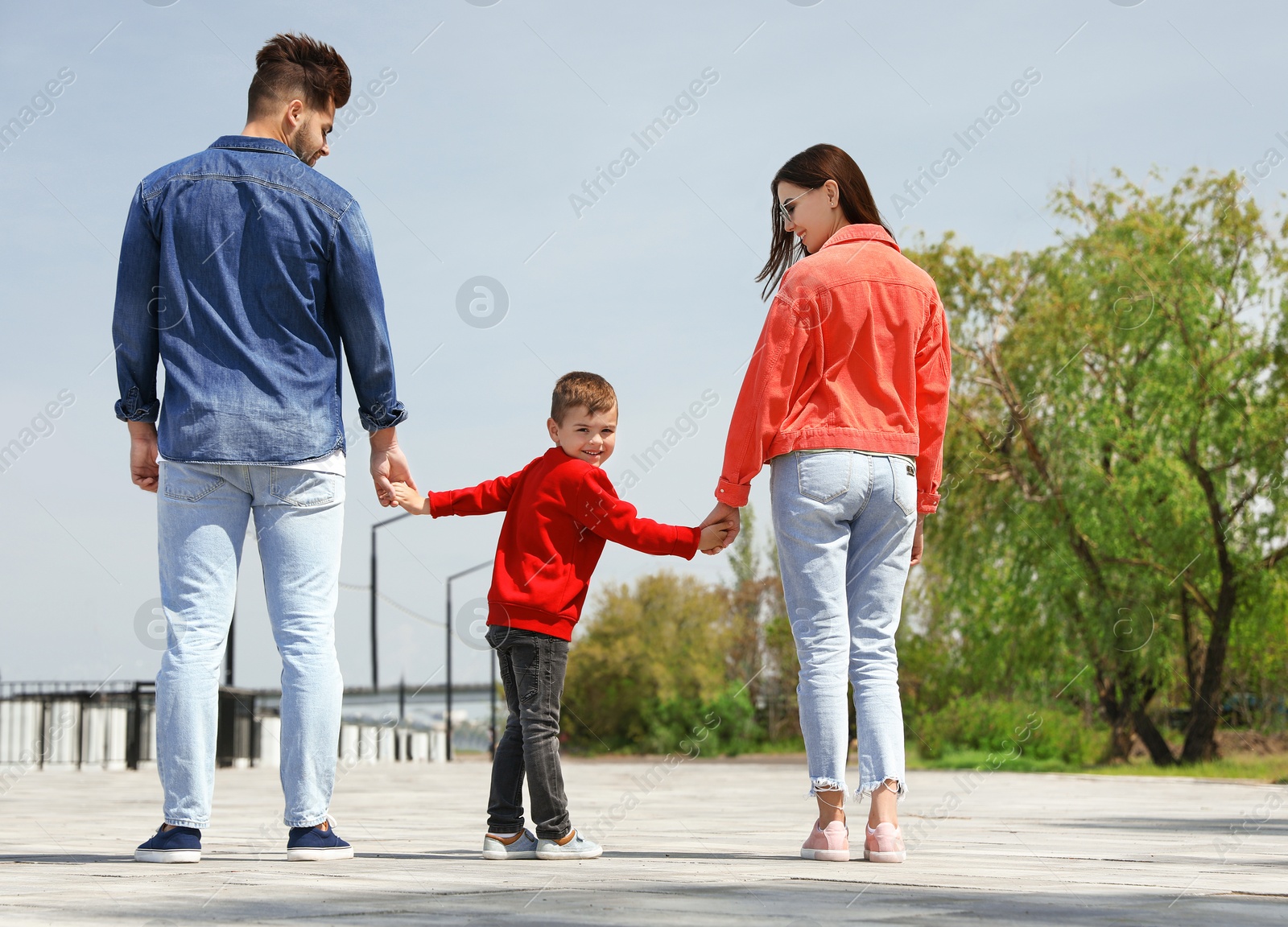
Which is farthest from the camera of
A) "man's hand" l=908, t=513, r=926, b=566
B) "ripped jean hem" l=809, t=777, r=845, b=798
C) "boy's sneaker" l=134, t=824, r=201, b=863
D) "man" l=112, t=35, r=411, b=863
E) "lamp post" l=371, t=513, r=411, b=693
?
"lamp post" l=371, t=513, r=411, b=693

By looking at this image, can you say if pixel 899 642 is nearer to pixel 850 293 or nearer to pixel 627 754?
pixel 627 754

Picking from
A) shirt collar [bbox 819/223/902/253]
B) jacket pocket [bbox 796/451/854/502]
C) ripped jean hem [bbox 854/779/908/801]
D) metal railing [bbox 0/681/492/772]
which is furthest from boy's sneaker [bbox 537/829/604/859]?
metal railing [bbox 0/681/492/772]

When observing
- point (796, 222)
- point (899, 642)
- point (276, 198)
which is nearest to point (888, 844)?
point (796, 222)

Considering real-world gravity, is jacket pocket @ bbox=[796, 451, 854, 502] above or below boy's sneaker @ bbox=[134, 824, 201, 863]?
above

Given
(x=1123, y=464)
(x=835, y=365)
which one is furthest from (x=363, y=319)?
(x=1123, y=464)

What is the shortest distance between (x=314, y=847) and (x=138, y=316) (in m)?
1.62

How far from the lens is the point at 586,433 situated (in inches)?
162

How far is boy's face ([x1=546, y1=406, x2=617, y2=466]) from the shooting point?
13.4 feet

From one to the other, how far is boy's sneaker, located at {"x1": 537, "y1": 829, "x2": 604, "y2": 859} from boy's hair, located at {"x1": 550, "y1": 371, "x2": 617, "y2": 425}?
4.31ft

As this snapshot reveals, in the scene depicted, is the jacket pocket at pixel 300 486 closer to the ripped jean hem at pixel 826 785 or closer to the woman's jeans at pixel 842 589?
the woman's jeans at pixel 842 589

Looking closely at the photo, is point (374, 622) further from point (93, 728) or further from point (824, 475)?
point (824, 475)

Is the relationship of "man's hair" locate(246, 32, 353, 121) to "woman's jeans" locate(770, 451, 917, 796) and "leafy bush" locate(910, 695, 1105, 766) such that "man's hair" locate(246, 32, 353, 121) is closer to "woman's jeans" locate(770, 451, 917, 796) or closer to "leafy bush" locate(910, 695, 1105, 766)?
"woman's jeans" locate(770, 451, 917, 796)

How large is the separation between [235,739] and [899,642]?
10.9 m

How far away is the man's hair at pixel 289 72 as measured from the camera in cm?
389
